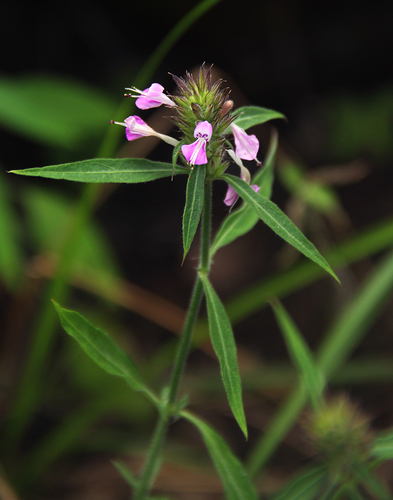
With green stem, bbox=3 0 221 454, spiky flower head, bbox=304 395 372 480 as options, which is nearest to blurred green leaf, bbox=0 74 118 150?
green stem, bbox=3 0 221 454

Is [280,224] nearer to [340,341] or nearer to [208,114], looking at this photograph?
[208,114]

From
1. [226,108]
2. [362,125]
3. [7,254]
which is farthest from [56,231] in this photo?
[362,125]

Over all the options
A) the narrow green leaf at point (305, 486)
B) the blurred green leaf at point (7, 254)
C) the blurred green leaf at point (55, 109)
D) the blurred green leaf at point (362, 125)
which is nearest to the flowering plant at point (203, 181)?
the narrow green leaf at point (305, 486)

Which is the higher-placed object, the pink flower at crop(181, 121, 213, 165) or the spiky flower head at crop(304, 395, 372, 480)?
the pink flower at crop(181, 121, 213, 165)

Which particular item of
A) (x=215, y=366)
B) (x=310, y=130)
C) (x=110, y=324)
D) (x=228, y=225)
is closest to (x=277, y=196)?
(x=310, y=130)

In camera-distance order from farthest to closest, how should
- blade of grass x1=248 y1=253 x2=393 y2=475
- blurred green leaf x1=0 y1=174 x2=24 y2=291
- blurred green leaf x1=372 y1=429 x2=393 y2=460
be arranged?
1. blurred green leaf x1=0 y1=174 x2=24 y2=291
2. blade of grass x1=248 y1=253 x2=393 y2=475
3. blurred green leaf x1=372 y1=429 x2=393 y2=460

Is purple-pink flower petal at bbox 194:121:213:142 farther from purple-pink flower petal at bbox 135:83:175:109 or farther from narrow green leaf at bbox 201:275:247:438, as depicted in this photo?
narrow green leaf at bbox 201:275:247:438

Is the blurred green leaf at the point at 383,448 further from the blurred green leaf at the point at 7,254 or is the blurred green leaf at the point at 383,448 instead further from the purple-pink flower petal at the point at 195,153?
the blurred green leaf at the point at 7,254

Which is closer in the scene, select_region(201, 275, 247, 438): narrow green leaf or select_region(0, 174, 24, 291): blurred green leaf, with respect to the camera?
select_region(201, 275, 247, 438): narrow green leaf
